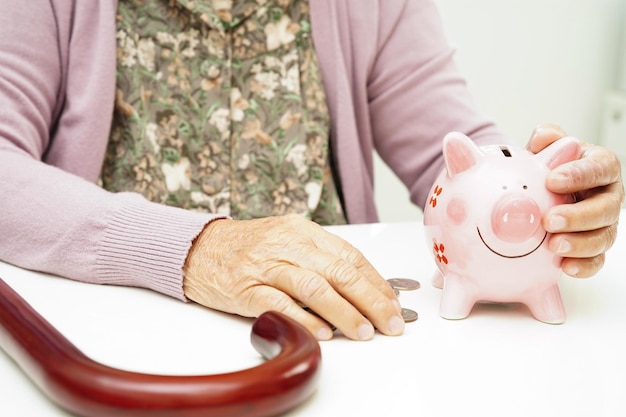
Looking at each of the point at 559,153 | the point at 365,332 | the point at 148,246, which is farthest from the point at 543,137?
the point at 148,246

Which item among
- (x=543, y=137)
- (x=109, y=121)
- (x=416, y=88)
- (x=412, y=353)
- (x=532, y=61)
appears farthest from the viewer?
(x=532, y=61)

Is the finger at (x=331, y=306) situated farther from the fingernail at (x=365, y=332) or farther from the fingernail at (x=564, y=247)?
the fingernail at (x=564, y=247)

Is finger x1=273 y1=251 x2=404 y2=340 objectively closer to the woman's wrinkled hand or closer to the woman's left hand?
the woman's wrinkled hand

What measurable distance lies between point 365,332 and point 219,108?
637 mm

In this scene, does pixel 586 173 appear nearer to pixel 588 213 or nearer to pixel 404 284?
pixel 588 213

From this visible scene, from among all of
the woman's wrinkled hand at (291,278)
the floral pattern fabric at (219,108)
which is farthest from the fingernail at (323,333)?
the floral pattern fabric at (219,108)

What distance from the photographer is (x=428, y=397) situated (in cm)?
50

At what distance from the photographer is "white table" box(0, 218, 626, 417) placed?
49cm

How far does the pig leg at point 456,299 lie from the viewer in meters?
0.65

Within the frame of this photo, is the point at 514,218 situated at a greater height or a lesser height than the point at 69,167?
greater

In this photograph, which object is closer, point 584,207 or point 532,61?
point 584,207

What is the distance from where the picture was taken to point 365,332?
0.59m

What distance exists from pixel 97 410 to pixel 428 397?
222 millimetres

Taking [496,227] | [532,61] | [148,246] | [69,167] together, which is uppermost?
[496,227]
